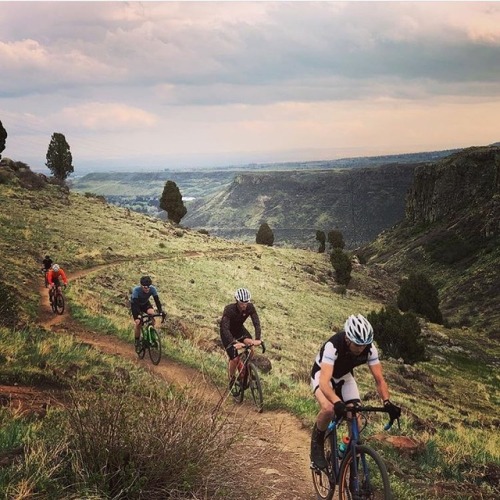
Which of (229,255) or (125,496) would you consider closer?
(125,496)

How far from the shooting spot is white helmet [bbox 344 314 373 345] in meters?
5.70

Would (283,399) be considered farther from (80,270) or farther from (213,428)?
(80,270)

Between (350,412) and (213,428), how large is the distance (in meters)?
1.61

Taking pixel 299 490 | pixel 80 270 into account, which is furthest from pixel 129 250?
pixel 299 490

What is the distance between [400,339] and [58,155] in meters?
56.9

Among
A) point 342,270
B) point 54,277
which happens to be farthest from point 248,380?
point 342,270

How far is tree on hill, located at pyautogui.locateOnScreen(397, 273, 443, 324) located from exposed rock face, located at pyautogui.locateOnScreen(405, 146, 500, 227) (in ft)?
285

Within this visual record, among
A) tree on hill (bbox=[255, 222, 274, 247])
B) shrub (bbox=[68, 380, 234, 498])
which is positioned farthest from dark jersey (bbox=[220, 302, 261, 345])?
tree on hill (bbox=[255, 222, 274, 247])

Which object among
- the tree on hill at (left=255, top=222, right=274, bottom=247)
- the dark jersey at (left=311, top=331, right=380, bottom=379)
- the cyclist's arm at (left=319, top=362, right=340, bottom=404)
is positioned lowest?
the tree on hill at (left=255, top=222, right=274, bottom=247)

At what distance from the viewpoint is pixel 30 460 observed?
466cm

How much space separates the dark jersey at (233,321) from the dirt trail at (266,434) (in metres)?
1.07

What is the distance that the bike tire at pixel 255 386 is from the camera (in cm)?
1070

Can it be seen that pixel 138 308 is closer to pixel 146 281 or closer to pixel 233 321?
pixel 146 281

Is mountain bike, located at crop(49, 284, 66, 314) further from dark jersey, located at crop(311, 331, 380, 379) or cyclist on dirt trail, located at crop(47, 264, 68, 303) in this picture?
dark jersey, located at crop(311, 331, 380, 379)
